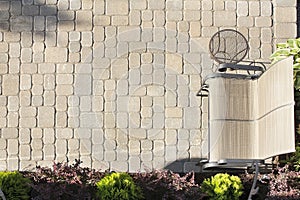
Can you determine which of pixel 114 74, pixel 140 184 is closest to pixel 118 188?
pixel 140 184

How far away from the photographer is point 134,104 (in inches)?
318

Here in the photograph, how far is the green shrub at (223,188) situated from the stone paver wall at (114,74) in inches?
22.8

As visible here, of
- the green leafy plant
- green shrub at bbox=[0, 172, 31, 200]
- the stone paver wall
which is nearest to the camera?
green shrub at bbox=[0, 172, 31, 200]

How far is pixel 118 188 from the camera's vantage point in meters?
7.14

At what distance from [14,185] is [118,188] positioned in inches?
40.8

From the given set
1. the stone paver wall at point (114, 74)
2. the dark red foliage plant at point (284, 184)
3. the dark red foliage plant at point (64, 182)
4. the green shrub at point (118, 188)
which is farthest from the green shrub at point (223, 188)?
the dark red foliage plant at point (64, 182)

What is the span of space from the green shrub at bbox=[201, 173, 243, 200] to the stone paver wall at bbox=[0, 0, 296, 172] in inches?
22.8

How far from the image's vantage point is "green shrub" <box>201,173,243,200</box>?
7.36 metres

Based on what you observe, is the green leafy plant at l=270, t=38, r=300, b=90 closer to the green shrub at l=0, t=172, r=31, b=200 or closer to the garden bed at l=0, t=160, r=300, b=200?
the garden bed at l=0, t=160, r=300, b=200

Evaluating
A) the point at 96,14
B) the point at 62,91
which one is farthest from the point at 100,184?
the point at 96,14

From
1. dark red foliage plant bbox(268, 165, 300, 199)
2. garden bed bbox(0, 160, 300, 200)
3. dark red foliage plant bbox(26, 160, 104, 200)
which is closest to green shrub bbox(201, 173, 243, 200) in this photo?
garden bed bbox(0, 160, 300, 200)

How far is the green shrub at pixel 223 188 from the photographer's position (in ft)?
24.2

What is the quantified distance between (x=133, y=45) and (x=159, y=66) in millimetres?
386

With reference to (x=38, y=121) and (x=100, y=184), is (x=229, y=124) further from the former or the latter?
(x=38, y=121)
